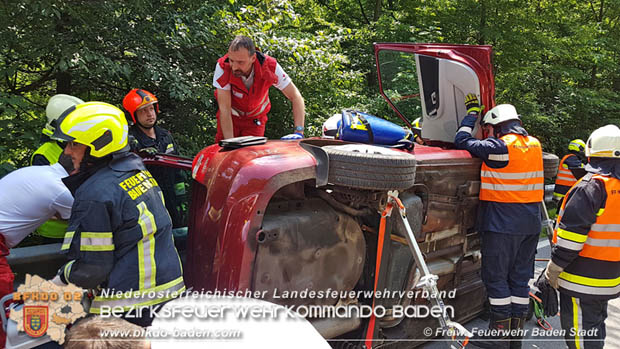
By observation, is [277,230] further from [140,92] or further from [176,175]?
[140,92]

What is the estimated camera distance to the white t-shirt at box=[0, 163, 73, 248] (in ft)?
7.56

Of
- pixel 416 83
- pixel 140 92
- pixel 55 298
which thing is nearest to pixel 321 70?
pixel 416 83

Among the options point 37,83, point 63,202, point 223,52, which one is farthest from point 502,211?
point 37,83

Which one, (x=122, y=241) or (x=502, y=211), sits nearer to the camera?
(x=122, y=241)

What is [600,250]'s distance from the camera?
3176 mm

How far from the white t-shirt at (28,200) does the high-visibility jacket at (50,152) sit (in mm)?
706

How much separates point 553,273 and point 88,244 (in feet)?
10.3

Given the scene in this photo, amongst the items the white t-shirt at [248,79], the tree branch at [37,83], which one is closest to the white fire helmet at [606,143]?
the white t-shirt at [248,79]

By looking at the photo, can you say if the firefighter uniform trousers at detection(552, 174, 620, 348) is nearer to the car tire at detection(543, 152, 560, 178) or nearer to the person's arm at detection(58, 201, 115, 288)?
the car tire at detection(543, 152, 560, 178)

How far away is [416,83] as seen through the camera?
4414 millimetres

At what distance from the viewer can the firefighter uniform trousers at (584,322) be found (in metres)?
3.22

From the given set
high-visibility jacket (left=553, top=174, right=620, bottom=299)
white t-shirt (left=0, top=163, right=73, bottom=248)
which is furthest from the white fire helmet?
white t-shirt (left=0, top=163, right=73, bottom=248)

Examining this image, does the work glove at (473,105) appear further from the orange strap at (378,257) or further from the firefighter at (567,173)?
the firefighter at (567,173)

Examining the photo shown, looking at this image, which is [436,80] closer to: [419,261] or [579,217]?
[579,217]
